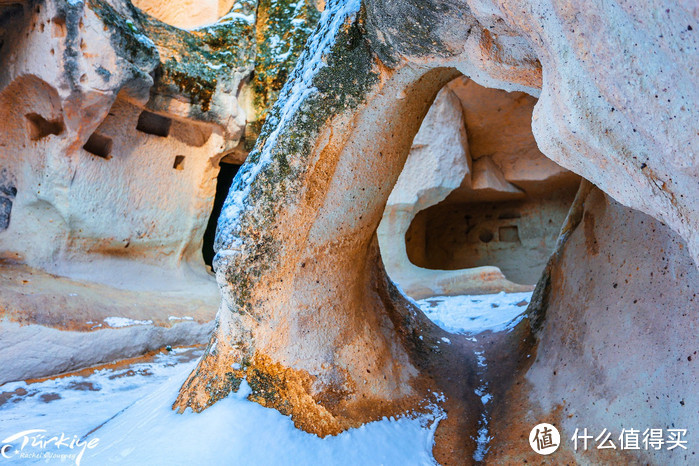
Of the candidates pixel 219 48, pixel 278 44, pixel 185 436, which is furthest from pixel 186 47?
pixel 185 436

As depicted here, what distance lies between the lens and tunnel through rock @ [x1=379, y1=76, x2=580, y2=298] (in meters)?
5.34

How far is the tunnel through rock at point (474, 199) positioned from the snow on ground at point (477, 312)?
2.46ft

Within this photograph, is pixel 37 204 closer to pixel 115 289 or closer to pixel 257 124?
pixel 115 289

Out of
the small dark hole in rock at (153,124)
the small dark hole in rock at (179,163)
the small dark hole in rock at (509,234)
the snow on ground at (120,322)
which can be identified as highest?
the small dark hole in rock at (153,124)

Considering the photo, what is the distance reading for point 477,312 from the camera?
11.0ft

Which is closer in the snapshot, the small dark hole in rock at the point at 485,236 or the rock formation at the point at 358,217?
the rock formation at the point at 358,217

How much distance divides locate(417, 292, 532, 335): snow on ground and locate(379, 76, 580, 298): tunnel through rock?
749 millimetres

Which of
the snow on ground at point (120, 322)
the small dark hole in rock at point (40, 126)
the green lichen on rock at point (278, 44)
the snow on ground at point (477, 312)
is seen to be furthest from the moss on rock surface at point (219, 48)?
the snow on ground at point (477, 312)

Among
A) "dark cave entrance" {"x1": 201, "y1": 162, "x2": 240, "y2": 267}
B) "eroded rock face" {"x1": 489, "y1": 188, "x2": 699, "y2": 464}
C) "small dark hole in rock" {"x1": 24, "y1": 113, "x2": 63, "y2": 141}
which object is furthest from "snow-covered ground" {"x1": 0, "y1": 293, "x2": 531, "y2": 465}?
"dark cave entrance" {"x1": 201, "y1": 162, "x2": 240, "y2": 267}

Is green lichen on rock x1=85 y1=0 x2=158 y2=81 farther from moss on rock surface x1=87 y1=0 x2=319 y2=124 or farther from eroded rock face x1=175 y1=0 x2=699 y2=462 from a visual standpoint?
eroded rock face x1=175 y1=0 x2=699 y2=462

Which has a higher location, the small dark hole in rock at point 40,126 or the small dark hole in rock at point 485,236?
the small dark hole in rock at point 40,126

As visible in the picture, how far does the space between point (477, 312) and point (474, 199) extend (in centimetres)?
377

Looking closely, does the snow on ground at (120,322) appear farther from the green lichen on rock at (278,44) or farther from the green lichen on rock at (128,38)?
the green lichen on rock at (278,44)

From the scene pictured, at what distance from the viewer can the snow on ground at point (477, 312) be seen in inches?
110
